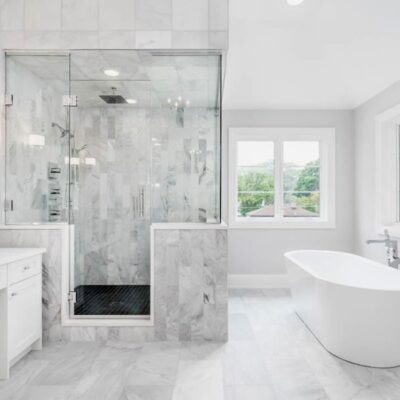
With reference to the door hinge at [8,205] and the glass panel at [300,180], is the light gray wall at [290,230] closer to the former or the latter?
the glass panel at [300,180]

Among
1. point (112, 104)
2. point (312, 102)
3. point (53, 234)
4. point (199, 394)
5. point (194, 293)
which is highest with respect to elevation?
point (312, 102)

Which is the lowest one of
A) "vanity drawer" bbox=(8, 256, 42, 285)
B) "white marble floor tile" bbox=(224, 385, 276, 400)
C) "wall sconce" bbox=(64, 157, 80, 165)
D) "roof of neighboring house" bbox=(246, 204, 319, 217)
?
"white marble floor tile" bbox=(224, 385, 276, 400)

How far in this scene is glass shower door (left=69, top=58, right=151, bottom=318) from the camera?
10.4ft

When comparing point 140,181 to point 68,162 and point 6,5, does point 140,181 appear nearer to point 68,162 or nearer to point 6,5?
point 68,162

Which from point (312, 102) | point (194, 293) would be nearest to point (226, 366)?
point (194, 293)

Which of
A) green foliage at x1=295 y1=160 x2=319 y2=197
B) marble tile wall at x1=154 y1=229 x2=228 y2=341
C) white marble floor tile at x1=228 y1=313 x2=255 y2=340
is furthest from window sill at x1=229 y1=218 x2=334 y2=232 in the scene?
marble tile wall at x1=154 y1=229 x2=228 y2=341

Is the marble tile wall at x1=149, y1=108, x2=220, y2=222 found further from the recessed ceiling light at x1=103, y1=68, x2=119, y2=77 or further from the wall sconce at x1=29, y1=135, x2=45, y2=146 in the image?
the wall sconce at x1=29, y1=135, x2=45, y2=146

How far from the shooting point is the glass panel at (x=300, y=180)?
15.6 ft

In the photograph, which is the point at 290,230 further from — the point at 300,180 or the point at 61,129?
the point at 61,129

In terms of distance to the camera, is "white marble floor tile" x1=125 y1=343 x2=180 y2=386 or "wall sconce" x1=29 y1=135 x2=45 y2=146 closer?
"white marble floor tile" x1=125 y1=343 x2=180 y2=386

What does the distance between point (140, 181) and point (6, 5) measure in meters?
1.89

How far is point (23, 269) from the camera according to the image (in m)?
2.53

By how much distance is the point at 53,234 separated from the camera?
292cm

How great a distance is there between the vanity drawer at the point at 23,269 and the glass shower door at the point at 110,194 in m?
0.42
